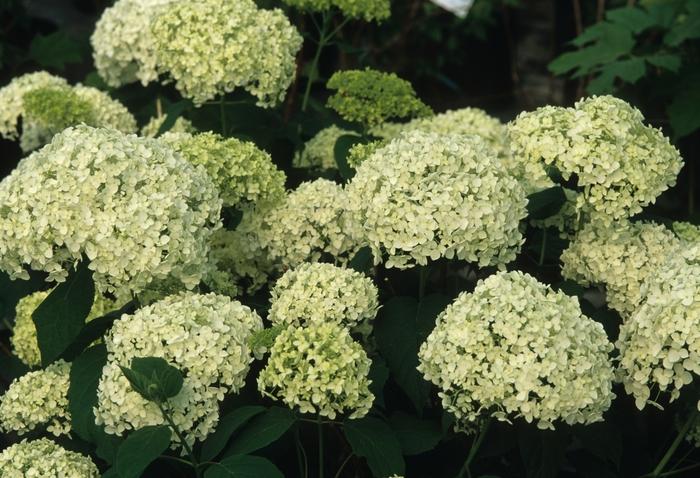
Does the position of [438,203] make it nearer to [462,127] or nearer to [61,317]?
[61,317]

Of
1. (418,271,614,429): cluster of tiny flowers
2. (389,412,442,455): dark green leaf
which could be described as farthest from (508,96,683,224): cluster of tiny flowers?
(389,412,442,455): dark green leaf

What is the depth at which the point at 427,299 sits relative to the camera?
3066mm

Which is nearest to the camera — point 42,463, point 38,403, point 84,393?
point 42,463

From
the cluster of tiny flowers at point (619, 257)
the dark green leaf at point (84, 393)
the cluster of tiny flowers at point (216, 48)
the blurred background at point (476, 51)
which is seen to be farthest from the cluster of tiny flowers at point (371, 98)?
the blurred background at point (476, 51)

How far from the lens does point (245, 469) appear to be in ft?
8.34

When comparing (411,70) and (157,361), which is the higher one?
(157,361)

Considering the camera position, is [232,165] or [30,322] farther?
[30,322]

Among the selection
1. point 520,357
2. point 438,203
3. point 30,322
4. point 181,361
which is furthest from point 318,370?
point 30,322

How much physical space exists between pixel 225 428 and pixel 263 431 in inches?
4.1

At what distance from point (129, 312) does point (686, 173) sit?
403 centimetres

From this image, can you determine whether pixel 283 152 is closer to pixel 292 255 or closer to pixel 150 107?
pixel 292 255

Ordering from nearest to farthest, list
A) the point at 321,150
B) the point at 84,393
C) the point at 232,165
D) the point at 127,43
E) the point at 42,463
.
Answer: the point at 42,463 → the point at 84,393 → the point at 232,165 → the point at 321,150 → the point at 127,43

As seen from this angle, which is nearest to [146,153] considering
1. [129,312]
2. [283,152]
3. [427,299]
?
[129,312]

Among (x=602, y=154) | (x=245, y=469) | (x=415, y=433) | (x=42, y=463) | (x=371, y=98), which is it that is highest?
(x=602, y=154)
